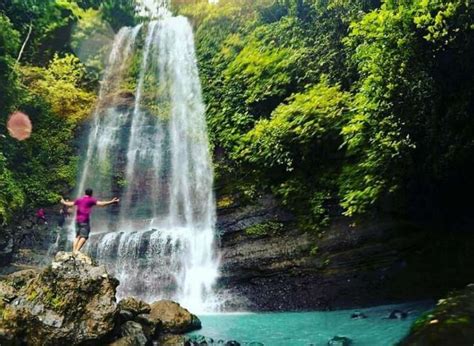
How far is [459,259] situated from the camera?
30.5ft

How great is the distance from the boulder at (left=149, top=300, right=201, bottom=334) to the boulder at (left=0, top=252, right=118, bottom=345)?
144 cm

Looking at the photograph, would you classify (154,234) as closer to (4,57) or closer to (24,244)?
(24,244)

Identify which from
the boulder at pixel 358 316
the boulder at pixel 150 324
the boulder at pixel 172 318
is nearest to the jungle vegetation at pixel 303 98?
the boulder at pixel 358 316

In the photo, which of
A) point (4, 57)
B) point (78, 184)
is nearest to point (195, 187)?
point (78, 184)

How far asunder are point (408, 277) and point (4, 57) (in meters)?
13.9

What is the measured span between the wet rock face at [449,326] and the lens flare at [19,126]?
1570 cm

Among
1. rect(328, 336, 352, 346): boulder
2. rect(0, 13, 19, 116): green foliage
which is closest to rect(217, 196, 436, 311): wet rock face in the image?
rect(328, 336, 352, 346): boulder

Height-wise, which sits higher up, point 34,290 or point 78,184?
point 78,184

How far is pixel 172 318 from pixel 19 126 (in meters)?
11.9

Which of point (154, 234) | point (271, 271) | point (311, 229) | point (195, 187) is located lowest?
point (271, 271)

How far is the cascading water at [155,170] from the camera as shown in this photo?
1222 cm

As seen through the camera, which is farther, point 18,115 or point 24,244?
point 18,115

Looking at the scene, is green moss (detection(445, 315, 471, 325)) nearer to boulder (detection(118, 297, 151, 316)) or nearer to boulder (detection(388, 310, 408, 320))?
boulder (detection(388, 310, 408, 320))

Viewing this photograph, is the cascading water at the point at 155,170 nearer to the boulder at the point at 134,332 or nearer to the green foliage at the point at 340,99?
the green foliage at the point at 340,99
